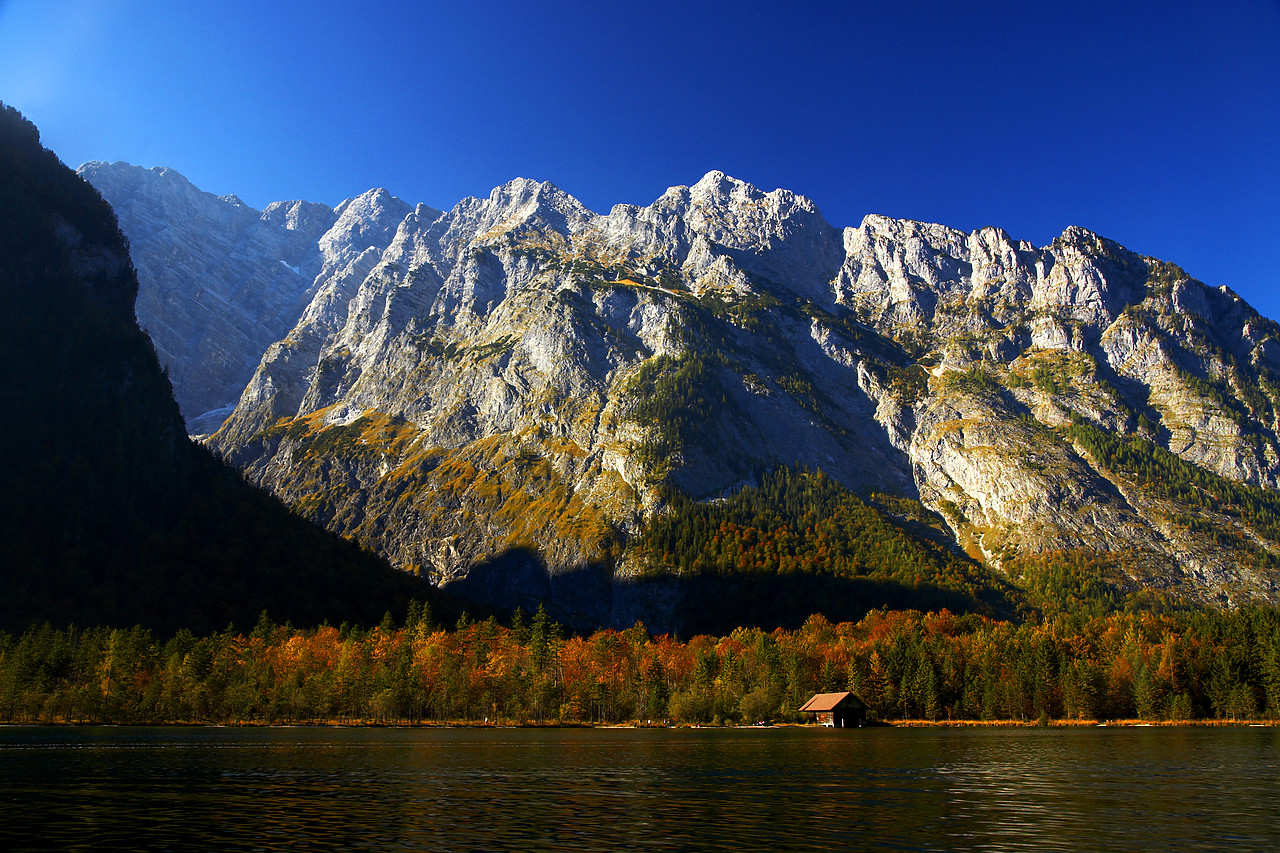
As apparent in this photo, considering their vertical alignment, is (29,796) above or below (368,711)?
above

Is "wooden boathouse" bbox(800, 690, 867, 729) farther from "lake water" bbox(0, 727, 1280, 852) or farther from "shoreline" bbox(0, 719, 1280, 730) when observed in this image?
"lake water" bbox(0, 727, 1280, 852)

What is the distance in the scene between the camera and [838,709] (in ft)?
450

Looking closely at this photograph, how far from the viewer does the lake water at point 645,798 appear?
97.0ft

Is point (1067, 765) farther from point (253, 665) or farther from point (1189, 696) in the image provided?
point (253, 665)

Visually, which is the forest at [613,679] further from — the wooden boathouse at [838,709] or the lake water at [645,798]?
the lake water at [645,798]

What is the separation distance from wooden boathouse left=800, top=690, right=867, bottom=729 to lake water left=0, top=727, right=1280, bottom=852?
55721 mm

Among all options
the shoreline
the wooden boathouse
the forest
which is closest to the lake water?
the wooden boathouse

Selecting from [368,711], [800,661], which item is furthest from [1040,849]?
[368,711]

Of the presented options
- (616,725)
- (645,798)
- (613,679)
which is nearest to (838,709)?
(616,725)

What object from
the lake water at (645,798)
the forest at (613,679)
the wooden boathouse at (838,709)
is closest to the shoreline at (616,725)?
the forest at (613,679)

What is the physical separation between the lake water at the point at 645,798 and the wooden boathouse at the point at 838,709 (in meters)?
55.7

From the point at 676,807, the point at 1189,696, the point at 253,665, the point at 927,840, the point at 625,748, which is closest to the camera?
the point at 927,840

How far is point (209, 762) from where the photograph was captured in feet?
217

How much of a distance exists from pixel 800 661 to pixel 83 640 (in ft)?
460
